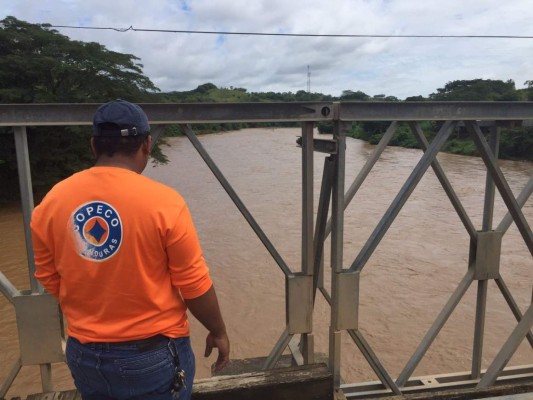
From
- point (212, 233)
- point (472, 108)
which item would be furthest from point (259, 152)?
point (472, 108)

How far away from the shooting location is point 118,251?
50.4 inches

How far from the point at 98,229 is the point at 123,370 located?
45 cm

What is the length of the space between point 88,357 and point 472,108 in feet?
6.59

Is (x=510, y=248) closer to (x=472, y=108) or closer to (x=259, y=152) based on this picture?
(x=472, y=108)

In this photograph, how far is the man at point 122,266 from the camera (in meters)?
1.27

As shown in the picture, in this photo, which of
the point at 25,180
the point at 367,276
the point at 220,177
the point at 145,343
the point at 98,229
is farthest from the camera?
the point at 367,276

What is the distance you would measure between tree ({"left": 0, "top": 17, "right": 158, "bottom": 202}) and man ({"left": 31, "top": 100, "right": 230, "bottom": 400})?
11.7m

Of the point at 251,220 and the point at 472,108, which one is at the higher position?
the point at 472,108

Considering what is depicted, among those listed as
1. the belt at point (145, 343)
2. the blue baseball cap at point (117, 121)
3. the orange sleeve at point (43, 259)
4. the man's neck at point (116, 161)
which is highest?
the blue baseball cap at point (117, 121)

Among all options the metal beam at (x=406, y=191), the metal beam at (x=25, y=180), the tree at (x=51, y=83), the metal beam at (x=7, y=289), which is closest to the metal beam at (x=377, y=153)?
the metal beam at (x=406, y=191)

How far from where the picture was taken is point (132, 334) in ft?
4.45

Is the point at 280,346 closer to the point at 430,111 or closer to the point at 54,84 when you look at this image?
the point at 430,111

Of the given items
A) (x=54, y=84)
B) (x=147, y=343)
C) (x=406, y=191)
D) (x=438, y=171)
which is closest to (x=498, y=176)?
(x=438, y=171)

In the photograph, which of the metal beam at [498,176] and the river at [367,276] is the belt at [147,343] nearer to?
the metal beam at [498,176]
